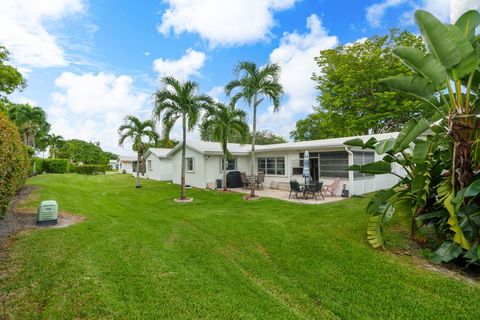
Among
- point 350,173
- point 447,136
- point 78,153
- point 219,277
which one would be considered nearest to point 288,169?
point 350,173

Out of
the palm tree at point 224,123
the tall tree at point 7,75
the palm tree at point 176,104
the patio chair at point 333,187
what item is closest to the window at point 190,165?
the palm tree at point 224,123

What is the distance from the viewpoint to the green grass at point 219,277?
3420 millimetres

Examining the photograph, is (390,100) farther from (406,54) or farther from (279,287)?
(279,287)

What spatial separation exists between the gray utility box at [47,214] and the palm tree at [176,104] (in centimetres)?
665

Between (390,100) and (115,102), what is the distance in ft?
78.7

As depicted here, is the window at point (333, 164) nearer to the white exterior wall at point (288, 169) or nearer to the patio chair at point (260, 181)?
the white exterior wall at point (288, 169)

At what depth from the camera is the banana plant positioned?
4.55 m

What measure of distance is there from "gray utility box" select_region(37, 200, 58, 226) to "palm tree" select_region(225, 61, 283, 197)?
30.6ft

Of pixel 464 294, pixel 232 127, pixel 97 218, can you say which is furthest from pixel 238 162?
pixel 464 294

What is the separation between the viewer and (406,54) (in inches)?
193

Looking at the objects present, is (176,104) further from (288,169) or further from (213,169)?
(288,169)

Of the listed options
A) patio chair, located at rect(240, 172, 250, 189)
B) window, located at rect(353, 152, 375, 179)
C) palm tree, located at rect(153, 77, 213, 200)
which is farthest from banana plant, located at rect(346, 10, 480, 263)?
patio chair, located at rect(240, 172, 250, 189)

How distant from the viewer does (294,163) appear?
1628 cm

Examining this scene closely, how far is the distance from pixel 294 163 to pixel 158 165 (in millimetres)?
16093
